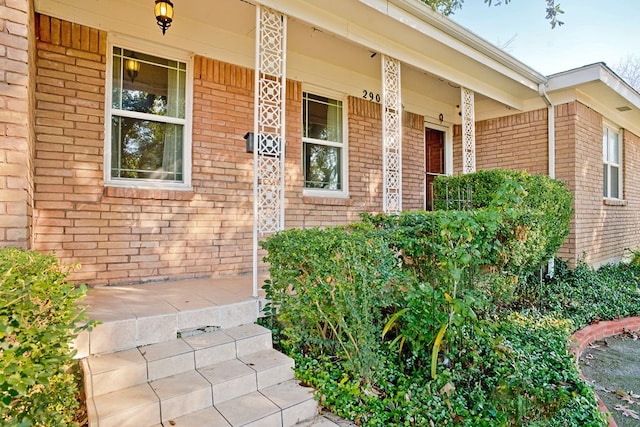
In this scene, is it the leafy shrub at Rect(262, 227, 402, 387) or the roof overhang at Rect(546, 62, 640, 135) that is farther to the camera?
the roof overhang at Rect(546, 62, 640, 135)

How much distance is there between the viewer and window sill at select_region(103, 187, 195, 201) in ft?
12.8

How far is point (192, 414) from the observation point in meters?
2.21

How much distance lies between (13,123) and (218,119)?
2.45 m

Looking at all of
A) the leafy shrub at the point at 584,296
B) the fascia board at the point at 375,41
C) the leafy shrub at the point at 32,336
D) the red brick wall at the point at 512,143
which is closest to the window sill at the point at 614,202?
the leafy shrub at the point at 584,296

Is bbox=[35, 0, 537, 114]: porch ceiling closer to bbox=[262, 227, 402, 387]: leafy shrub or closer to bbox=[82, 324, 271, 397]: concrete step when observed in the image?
bbox=[262, 227, 402, 387]: leafy shrub

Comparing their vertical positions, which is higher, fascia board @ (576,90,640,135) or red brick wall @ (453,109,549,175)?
fascia board @ (576,90,640,135)

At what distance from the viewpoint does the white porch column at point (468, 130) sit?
6121 millimetres

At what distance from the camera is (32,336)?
4.84 ft

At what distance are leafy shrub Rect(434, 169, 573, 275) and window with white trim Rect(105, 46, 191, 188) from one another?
12.1 ft

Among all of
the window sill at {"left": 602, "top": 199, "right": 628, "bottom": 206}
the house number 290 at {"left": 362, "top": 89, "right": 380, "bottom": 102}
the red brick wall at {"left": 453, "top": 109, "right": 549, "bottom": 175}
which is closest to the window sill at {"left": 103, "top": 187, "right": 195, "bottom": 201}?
the house number 290 at {"left": 362, "top": 89, "right": 380, "bottom": 102}

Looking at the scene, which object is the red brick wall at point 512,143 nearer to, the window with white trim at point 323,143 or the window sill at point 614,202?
the window sill at point 614,202

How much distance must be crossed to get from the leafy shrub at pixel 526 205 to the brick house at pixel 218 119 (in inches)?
35.6

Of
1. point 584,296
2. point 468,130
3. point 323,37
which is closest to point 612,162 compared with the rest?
point 468,130

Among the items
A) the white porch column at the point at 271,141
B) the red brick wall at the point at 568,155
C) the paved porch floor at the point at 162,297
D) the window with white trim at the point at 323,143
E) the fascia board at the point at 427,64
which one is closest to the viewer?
the paved porch floor at the point at 162,297
